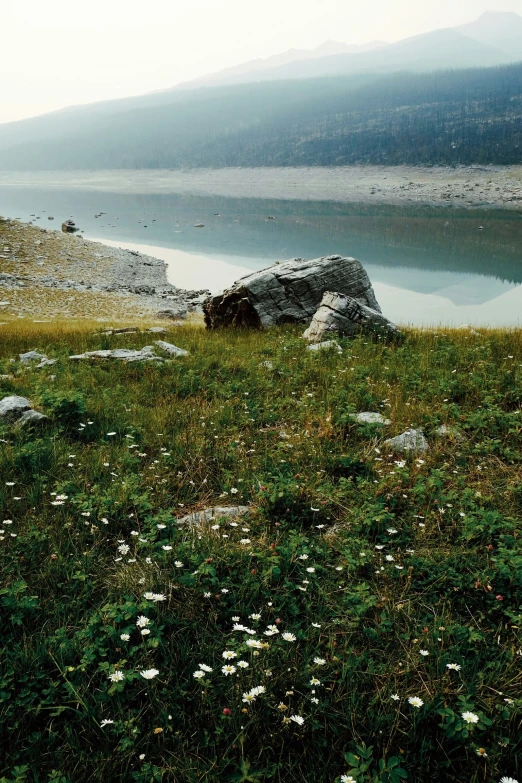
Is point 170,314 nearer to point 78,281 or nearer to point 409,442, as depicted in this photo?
point 78,281

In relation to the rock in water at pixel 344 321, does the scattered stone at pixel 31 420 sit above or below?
above

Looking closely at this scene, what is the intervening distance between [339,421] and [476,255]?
42.1 meters

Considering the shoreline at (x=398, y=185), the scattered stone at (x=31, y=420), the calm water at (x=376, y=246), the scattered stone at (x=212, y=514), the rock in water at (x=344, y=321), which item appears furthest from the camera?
the shoreline at (x=398, y=185)

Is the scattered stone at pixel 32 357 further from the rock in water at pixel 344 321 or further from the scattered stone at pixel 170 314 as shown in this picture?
the scattered stone at pixel 170 314

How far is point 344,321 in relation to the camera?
14.0 meters

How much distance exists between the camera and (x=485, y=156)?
150 meters

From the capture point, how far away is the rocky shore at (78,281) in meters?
28.4

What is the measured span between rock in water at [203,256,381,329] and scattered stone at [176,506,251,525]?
1177 centimetres

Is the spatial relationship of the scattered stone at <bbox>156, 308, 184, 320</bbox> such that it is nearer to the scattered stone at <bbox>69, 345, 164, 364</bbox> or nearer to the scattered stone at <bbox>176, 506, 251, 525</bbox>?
the scattered stone at <bbox>69, 345, 164, 364</bbox>

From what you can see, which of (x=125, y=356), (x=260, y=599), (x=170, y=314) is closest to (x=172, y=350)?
(x=125, y=356)

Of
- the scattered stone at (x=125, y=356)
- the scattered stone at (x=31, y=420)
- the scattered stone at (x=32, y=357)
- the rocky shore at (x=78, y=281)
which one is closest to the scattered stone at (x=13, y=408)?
the scattered stone at (x=31, y=420)

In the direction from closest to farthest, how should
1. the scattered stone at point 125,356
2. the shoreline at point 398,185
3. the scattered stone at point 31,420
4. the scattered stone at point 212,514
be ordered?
the scattered stone at point 212,514 → the scattered stone at point 31,420 → the scattered stone at point 125,356 → the shoreline at point 398,185

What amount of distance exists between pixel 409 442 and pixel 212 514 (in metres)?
2.71

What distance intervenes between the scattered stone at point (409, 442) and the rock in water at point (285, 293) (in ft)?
34.2
